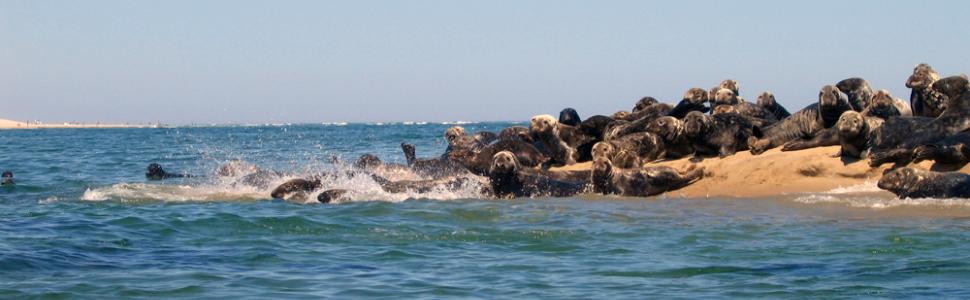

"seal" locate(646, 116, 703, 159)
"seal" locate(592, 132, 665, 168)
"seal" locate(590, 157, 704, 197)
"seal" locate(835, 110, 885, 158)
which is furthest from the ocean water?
"seal" locate(646, 116, 703, 159)

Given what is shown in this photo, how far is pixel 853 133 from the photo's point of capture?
45.5 feet

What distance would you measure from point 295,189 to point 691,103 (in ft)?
19.4

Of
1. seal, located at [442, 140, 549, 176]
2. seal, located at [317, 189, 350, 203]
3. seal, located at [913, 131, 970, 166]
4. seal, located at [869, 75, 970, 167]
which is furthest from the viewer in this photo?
seal, located at [442, 140, 549, 176]

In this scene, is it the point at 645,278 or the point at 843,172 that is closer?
the point at 645,278

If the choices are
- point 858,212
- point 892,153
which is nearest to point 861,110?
point 892,153

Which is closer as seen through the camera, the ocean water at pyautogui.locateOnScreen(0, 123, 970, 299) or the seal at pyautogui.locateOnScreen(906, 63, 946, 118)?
the ocean water at pyautogui.locateOnScreen(0, 123, 970, 299)

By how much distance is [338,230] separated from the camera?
11.4m

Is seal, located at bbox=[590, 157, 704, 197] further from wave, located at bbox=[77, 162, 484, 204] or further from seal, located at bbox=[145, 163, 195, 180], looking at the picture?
seal, located at bbox=[145, 163, 195, 180]

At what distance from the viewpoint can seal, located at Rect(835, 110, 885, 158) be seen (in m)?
13.9

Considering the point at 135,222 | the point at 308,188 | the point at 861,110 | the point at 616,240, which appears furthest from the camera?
the point at 861,110

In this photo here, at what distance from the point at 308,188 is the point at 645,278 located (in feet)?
26.2

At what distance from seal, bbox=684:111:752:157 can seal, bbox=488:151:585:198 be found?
1759 mm

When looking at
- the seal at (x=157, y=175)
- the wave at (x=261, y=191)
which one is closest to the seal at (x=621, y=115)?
the wave at (x=261, y=191)

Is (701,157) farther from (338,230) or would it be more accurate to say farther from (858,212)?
(338,230)
